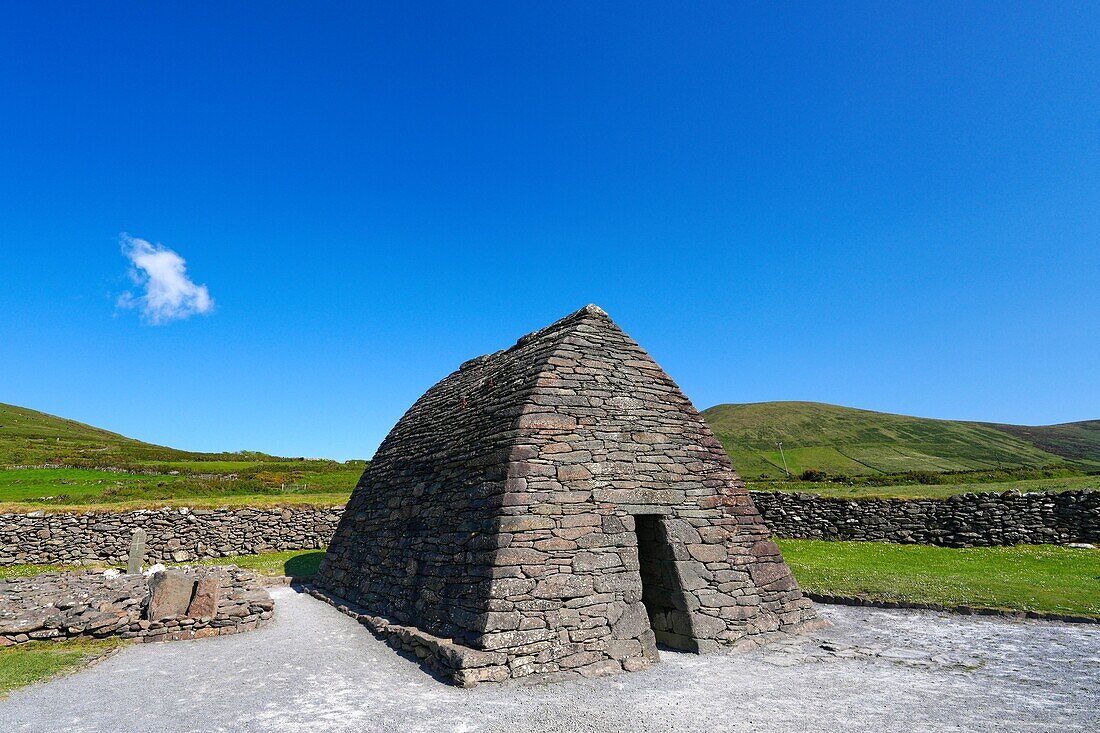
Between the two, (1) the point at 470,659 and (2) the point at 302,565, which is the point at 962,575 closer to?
(1) the point at 470,659

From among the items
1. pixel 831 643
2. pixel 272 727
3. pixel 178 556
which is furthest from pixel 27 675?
pixel 178 556

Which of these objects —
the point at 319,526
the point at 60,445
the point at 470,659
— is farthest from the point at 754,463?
the point at 60,445

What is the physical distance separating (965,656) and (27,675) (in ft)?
47.5

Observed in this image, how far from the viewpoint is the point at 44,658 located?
8.99m

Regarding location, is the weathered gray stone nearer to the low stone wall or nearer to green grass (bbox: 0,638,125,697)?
green grass (bbox: 0,638,125,697)

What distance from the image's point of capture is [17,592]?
12.2 metres

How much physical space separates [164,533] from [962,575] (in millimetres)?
29424

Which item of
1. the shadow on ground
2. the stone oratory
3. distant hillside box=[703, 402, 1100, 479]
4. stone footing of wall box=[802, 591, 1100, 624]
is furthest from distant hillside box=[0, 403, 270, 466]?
distant hillside box=[703, 402, 1100, 479]

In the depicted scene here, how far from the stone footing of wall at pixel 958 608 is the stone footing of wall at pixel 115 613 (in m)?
13.1

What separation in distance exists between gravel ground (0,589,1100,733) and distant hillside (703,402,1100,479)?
5850cm

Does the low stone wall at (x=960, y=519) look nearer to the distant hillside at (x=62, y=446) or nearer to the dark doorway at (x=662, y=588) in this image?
the dark doorway at (x=662, y=588)

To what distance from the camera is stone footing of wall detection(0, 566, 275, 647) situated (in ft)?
33.1

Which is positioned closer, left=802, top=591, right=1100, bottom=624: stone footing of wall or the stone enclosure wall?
left=802, top=591, right=1100, bottom=624: stone footing of wall

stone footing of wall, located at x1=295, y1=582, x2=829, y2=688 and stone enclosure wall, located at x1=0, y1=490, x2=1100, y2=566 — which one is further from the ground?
stone enclosure wall, located at x1=0, y1=490, x2=1100, y2=566
